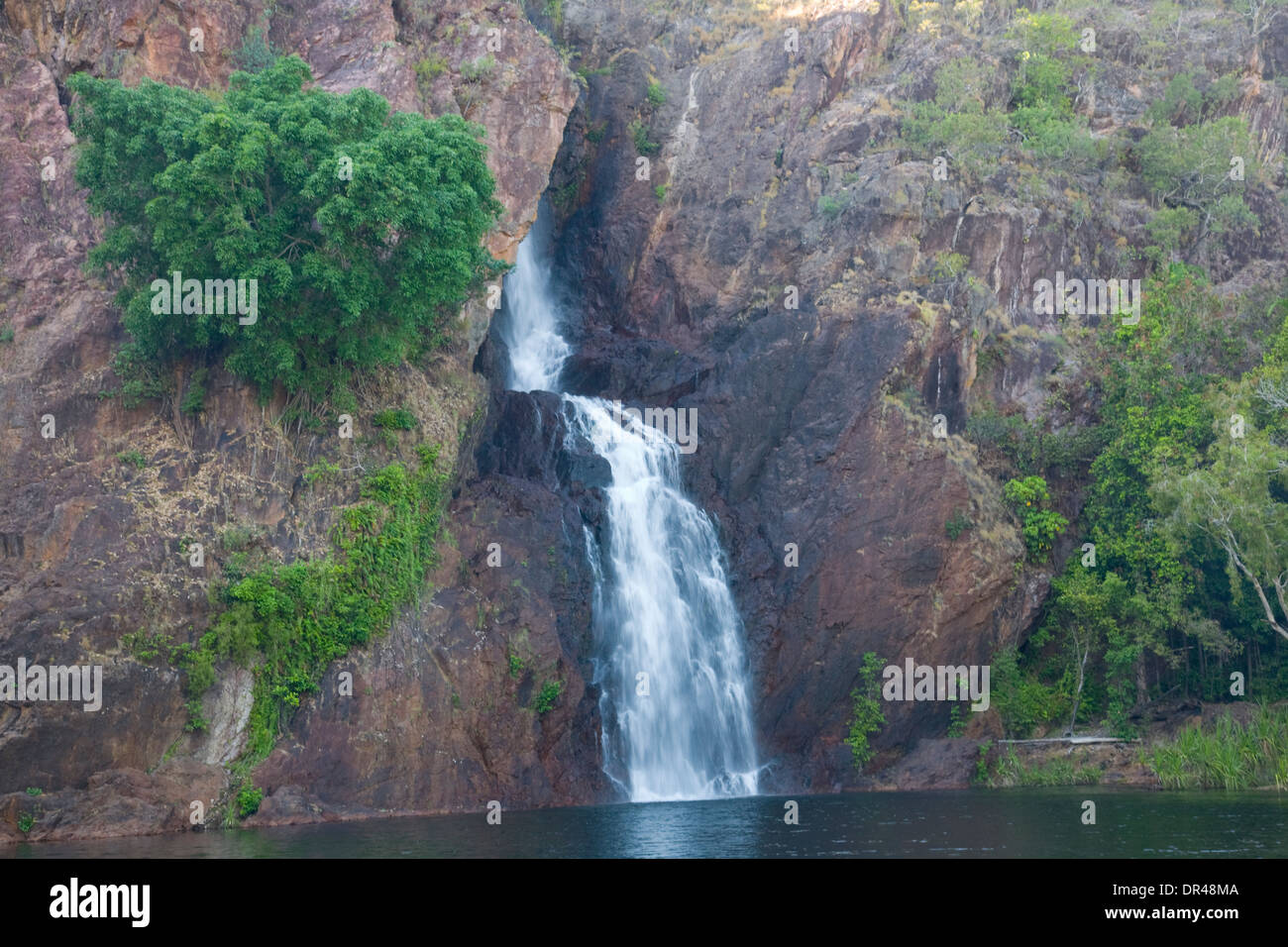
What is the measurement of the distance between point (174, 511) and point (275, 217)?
770 cm

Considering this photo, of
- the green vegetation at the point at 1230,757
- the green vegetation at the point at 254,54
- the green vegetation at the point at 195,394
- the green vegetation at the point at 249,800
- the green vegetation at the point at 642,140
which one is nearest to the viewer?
the green vegetation at the point at 249,800

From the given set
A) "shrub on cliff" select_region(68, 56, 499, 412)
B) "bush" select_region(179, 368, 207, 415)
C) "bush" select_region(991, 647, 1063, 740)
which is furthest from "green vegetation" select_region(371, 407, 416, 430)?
"bush" select_region(991, 647, 1063, 740)

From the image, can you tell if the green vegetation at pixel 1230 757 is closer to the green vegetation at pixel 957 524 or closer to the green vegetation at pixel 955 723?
the green vegetation at pixel 955 723

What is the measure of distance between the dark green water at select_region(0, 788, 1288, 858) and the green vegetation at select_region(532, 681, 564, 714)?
3445mm

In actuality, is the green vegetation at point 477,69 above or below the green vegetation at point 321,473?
above

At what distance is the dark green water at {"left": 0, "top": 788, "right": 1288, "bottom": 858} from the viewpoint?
21047 mm

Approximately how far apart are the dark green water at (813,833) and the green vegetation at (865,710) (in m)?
5.12

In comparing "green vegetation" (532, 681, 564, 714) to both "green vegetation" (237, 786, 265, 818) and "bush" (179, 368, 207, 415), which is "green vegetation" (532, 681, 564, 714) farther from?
"bush" (179, 368, 207, 415)

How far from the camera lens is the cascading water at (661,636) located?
34.8 m

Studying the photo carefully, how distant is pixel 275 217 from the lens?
102ft

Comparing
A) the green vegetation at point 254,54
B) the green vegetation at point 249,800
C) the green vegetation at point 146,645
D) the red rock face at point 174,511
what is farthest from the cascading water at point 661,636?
the green vegetation at point 254,54

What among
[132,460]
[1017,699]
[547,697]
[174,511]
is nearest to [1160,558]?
[1017,699]

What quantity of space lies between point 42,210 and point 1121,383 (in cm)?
3339

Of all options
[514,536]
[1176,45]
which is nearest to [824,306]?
[514,536]
